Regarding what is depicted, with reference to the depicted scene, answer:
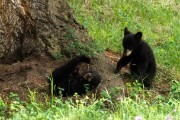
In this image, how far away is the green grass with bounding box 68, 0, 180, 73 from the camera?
1160cm

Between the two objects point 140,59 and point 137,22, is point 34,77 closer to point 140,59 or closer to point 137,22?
point 140,59

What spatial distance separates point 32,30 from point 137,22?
18.1ft

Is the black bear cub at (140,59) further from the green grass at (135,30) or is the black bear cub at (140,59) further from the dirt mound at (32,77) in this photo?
the dirt mound at (32,77)

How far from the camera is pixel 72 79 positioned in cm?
814

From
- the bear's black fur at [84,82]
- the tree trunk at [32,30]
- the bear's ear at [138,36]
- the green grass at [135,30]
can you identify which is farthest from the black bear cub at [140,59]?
the bear's black fur at [84,82]

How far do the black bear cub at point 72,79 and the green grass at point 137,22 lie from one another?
301 cm

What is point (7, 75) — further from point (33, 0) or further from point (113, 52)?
point (113, 52)

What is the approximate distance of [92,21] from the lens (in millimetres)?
12953

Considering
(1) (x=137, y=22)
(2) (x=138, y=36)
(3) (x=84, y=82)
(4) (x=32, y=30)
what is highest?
(4) (x=32, y=30)

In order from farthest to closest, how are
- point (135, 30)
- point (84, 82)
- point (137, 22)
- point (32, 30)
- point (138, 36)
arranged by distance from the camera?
point (137, 22), point (135, 30), point (138, 36), point (32, 30), point (84, 82)

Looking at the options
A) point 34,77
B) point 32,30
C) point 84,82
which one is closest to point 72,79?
point 84,82

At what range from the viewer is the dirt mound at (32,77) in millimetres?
7875

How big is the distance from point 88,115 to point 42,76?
93.3 inches

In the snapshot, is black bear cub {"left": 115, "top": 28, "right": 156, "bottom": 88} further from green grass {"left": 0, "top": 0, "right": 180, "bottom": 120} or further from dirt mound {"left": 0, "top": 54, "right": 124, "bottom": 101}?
dirt mound {"left": 0, "top": 54, "right": 124, "bottom": 101}
